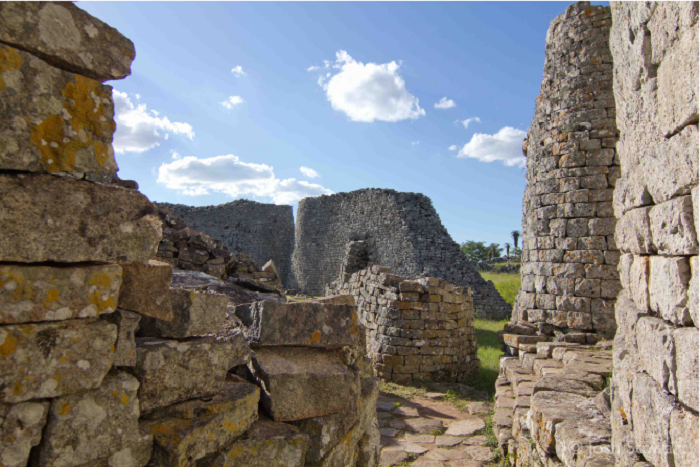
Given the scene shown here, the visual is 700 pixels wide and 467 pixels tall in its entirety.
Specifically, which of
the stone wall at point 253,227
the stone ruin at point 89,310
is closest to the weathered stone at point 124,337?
the stone ruin at point 89,310

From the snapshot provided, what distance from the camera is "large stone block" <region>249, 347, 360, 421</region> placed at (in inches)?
102

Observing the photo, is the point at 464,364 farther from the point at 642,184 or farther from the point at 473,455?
the point at 642,184

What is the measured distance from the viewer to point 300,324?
288 centimetres

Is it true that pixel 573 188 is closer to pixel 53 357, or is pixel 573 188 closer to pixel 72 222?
pixel 72 222

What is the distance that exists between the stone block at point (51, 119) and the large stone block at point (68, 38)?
4cm

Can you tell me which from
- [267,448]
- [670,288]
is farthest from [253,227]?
[670,288]

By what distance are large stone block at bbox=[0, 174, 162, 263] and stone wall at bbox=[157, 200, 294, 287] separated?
28.0 m

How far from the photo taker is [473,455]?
5.09 metres

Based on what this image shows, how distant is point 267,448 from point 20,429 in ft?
3.61

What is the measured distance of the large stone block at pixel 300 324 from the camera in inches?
110

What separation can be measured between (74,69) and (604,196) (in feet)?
23.8

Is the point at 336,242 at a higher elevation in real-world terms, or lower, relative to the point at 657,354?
higher

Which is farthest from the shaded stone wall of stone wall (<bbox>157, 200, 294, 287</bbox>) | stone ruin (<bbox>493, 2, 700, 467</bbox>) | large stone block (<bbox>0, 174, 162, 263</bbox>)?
Answer: stone wall (<bbox>157, 200, 294, 287</bbox>)

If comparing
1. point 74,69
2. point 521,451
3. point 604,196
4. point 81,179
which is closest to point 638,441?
point 521,451
